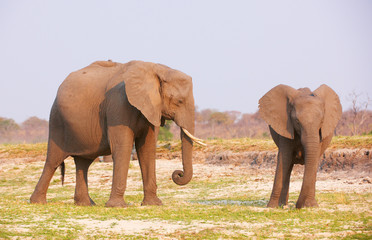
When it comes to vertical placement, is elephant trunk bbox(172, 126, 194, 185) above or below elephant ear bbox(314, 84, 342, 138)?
below

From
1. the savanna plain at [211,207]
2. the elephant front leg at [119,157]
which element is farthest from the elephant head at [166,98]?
the savanna plain at [211,207]

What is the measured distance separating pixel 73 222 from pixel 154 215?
5.23 ft

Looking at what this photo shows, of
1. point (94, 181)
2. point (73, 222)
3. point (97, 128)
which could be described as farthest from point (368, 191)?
point (94, 181)

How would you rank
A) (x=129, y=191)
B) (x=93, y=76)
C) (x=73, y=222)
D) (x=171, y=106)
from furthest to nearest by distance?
(x=129, y=191) → (x=93, y=76) → (x=171, y=106) → (x=73, y=222)

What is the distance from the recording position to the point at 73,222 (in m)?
9.37

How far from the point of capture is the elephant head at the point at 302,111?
11000mm

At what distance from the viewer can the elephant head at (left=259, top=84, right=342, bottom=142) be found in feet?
36.1

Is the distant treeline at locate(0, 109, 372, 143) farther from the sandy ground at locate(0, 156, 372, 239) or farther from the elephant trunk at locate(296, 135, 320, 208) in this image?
the elephant trunk at locate(296, 135, 320, 208)

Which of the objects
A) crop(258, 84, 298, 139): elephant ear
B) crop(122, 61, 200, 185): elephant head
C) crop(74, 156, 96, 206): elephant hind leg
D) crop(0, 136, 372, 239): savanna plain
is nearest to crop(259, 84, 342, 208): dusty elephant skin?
crop(258, 84, 298, 139): elephant ear

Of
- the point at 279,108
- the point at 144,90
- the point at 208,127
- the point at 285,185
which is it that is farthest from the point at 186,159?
the point at 208,127

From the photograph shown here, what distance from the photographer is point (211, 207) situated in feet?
38.5

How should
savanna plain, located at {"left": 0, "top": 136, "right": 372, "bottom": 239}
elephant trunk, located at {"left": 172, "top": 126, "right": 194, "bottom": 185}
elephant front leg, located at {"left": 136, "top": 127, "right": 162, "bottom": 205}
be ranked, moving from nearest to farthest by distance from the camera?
savanna plain, located at {"left": 0, "top": 136, "right": 372, "bottom": 239} < elephant trunk, located at {"left": 172, "top": 126, "right": 194, "bottom": 185} < elephant front leg, located at {"left": 136, "top": 127, "right": 162, "bottom": 205}

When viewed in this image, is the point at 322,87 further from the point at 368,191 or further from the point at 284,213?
the point at 368,191

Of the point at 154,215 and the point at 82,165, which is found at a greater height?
the point at 82,165
